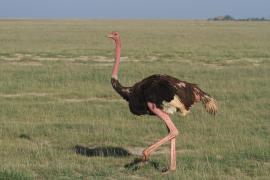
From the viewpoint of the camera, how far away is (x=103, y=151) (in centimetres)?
824

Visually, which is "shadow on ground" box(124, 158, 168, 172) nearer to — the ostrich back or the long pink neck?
the ostrich back

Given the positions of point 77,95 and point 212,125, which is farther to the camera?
point 77,95

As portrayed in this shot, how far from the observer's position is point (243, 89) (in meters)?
14.9

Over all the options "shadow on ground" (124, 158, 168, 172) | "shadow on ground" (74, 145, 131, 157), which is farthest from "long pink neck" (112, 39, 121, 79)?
"shadow on ground" (74, 145, 131, 157)

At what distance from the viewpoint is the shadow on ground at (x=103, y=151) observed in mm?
8039

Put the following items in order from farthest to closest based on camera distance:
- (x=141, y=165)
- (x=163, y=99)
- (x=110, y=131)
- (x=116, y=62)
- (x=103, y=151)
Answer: (x=110, y=131) < (x=103, y=151) < (x=116, y=62) < (x=141, y=165) < (x=163, y=99)

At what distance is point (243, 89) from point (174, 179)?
8.82 meters

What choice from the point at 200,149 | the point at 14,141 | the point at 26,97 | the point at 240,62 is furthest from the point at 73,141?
the point at 240,62

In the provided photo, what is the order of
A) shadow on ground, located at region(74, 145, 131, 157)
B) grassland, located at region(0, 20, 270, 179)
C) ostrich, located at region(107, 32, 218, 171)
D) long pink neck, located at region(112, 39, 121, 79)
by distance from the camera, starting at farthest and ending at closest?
shadow on ground, located at region(74, 145, 131, 157) < long pink neck, located at region(112, 39, 121, 79) < grassland, located at region(0, 20, 270, 179) < ostrich, located at region(107, 32, 218, 171)

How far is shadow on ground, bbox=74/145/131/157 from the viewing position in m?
8.04

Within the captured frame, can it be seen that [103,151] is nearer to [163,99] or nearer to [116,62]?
[116,62]

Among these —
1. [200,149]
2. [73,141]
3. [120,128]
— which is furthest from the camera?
[120,128]

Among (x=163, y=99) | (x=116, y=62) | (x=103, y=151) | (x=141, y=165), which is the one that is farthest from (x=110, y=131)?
(x=163, y=99)

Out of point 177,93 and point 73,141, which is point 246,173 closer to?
point 177,93
